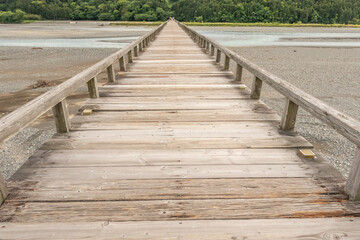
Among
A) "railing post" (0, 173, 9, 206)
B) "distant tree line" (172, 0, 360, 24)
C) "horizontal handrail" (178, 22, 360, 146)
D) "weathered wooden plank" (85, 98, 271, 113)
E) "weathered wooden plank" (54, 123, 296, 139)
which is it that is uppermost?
"distant tree line" (172, 0, 360, 24)

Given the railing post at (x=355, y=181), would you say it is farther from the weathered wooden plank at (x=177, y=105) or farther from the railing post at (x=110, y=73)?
the railing post at (x=110, y=73)

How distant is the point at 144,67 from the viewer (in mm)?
7785

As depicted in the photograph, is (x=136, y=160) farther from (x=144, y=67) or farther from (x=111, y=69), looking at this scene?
(x=144, y=67)

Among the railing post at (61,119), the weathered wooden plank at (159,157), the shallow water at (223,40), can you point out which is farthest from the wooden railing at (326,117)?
the shallow water at (223,40)

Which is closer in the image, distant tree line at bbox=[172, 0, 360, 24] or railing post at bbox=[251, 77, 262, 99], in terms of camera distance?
railing post at bbox=[251, 77, 262, 99]

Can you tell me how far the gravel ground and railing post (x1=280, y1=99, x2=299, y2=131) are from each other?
279cm

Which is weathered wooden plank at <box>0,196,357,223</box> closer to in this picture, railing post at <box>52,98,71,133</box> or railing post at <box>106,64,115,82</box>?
railing post at <box>52,98,71,133</box>

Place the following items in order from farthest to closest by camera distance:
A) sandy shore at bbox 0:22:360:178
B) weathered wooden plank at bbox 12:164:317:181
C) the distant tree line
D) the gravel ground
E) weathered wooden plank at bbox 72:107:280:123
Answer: the distant tree line < the gravel ground < sandy shore at bbox 0:22:360:178 < weathered wooden plank at bbox 72:107:280:123 < weathered wooden plank at bbox 12:164:317:181

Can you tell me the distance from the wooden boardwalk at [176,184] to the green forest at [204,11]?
10524cm

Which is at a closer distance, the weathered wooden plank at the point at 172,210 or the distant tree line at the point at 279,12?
the weathered wooden plank at the point at 172,210

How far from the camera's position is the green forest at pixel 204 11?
99250mm

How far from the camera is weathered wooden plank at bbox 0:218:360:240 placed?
5.94 feet

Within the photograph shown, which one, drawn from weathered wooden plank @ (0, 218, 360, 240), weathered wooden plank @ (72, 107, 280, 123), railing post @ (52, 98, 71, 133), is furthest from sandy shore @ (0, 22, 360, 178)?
weathered wooden plank @ (0, 218, 360, 240)

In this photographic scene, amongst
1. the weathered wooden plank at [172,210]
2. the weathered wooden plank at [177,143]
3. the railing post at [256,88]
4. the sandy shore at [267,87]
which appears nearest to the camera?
the weathered wooden plank at [172,210]
